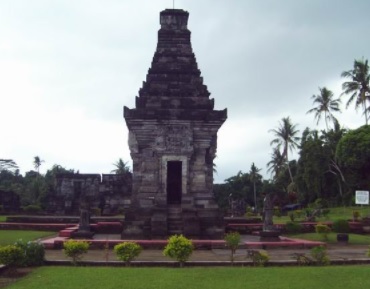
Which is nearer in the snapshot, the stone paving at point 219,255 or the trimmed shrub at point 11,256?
the trimmed shrub at point 11,256

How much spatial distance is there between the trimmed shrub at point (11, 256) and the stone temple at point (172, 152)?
7742 millimetres

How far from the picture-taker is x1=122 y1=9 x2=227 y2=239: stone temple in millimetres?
19281

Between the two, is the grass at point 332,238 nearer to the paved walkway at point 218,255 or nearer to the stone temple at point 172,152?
the paved walkway at point 218,255

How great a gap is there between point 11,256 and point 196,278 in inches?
173

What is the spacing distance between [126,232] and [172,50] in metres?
8.86

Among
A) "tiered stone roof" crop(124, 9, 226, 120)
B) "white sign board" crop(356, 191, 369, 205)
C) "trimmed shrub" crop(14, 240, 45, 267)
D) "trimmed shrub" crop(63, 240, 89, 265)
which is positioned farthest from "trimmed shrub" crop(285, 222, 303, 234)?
"trimmed shrub" crop(14, 240, 45, 267)

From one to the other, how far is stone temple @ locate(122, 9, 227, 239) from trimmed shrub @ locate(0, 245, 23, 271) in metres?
7.74

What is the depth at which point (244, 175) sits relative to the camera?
68.9m

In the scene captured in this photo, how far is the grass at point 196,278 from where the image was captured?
30.5 feet

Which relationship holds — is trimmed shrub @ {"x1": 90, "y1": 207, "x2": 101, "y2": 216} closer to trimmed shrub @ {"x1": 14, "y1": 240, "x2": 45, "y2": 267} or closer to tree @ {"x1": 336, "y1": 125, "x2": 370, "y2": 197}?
tree @ {"x1": 336, "y1": 125, "x2": 370, "y2": 197}

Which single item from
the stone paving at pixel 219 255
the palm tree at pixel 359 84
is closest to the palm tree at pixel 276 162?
the palm tree at pixel 359 84

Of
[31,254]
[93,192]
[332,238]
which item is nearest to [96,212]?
[93,192]

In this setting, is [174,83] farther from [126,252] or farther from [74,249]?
[74,249]

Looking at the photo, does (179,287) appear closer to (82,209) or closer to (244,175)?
(82,209)
